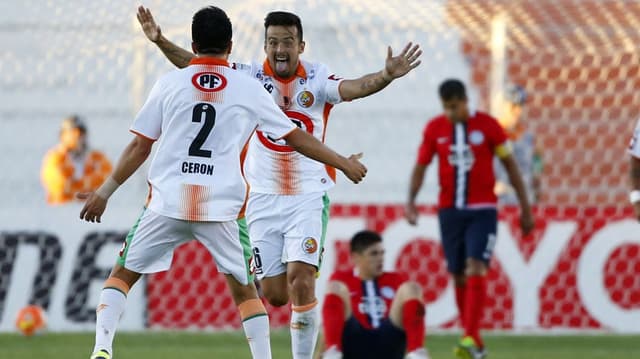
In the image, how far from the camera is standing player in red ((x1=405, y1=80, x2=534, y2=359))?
1044cm

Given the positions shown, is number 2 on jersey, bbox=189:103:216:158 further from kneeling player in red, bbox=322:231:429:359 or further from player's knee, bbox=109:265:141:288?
kneeling player in red, bbox=322:231:429:359

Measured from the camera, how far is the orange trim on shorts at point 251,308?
22.8 ft

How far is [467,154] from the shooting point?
10.6 metres

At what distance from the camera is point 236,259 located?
6.84 meters

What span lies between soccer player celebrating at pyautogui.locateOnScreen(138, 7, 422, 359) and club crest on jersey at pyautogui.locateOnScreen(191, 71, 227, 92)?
953mm

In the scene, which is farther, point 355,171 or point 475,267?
point 475,267

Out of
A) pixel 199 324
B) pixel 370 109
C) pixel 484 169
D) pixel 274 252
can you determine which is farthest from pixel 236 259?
pixel 370 109

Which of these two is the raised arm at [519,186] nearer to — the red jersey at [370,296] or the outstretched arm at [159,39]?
the red jersey at [370,296]

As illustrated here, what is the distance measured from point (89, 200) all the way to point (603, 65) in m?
7.45

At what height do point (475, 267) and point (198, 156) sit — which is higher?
point (198, 156)

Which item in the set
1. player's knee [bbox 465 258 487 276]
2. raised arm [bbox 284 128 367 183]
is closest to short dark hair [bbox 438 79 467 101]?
player's knee [bbox 465 258 487 276]

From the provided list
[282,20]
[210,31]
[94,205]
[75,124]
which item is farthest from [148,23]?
[75,124]

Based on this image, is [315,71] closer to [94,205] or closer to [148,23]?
[148,23]

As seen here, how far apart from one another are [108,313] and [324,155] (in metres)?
1.27
